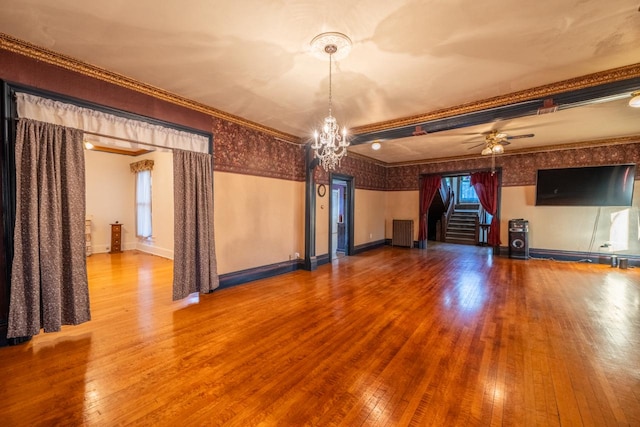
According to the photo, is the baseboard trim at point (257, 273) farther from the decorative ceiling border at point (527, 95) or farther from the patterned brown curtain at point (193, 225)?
the decorative ceiling border at point (527, 95)

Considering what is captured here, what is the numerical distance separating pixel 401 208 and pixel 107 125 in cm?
790

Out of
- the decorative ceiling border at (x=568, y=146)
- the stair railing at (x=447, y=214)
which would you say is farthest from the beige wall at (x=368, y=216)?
the stair railing at (x=447, y=214)

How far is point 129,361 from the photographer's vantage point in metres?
2.26

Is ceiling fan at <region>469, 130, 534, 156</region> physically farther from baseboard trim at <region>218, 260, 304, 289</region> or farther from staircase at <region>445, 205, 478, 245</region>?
staircase at <region>445, 205, 478, 245</region>

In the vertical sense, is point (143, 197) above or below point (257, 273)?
above

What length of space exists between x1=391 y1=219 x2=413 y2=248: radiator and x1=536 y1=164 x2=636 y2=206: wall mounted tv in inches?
131

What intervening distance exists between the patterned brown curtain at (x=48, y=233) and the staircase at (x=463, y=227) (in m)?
10.5

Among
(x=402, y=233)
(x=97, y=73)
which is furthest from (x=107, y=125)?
(x=402, y=233)

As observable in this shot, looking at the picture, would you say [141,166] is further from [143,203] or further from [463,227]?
[463,227]

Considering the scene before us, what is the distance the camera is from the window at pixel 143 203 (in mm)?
7113

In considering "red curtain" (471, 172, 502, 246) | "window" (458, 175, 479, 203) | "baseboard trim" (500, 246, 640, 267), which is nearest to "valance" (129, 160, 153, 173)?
"red curtain" (471, 172, 502, 246)

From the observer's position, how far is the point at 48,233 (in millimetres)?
2561

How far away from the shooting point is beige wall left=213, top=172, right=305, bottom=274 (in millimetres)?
4238

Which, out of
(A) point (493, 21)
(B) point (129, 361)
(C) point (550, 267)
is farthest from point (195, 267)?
(C) point (550, 267)
